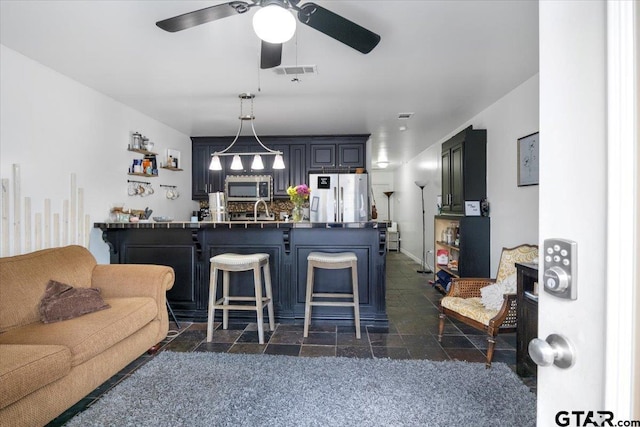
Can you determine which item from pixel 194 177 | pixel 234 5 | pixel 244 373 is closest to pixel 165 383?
pixel 244 373

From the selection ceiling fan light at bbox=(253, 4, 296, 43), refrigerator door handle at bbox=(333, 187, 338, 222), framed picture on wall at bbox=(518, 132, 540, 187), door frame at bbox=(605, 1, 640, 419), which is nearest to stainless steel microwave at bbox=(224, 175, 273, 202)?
refrigerator door handle at bbox=(333, 187, 338, 222)

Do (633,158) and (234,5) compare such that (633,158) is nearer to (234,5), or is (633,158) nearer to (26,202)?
(234,5)

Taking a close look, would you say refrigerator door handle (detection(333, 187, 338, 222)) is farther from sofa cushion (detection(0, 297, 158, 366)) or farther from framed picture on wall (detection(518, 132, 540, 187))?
sofa cushion (detection(0, 297, 158, 366))

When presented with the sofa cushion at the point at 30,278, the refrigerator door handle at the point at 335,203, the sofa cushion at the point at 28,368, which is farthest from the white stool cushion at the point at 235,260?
the refrigerator door handle at the point at 335,203

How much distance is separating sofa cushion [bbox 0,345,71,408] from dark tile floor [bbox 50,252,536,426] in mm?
502

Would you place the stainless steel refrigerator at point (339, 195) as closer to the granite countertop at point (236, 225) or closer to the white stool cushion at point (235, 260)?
the granite countertop at point (236, 225)

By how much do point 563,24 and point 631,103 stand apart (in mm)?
206

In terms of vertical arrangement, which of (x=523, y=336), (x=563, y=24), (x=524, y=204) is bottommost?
(x=523, y=336)

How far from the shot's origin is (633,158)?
1.41ft

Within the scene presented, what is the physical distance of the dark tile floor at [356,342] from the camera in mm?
2445

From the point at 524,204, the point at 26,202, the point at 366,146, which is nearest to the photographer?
the point at 26,202

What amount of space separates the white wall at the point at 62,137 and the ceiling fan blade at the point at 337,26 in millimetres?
2405

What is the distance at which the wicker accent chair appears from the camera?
2.25m

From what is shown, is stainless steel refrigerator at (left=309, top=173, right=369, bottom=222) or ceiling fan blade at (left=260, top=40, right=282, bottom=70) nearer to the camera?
ceiling fan blade at (left=260, top=40, right=282, bottom=70)
